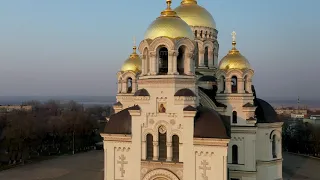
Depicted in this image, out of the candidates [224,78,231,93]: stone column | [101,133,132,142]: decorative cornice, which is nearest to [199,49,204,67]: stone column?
[224,78,231,93]: stone column

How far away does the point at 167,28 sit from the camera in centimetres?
1644

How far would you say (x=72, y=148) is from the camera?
40875 millimetres

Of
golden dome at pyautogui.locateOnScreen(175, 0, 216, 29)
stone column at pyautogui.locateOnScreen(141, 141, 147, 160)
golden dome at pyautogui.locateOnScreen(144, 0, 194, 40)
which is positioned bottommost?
stone column at pyautogui.locateOnScreen(141, 141, 147, 160)

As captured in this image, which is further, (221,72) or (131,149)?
(221,72)

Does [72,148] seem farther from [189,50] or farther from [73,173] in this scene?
[189,50]

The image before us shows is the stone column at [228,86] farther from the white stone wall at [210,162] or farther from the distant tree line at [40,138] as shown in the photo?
the distant tree line at [40,138]

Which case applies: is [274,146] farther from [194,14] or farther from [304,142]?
[304,142]

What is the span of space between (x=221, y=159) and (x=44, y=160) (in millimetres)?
23609

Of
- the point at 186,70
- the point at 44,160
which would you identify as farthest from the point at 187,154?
the point at 44,160

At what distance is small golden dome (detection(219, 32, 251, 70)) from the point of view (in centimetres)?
2053

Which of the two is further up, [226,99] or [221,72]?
[221,72]

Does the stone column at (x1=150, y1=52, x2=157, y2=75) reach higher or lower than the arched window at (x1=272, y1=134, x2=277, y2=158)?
higher

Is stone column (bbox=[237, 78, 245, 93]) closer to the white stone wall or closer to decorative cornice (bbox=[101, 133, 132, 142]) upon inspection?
the white stone wall

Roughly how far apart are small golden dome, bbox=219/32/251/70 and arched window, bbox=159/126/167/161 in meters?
6.79
